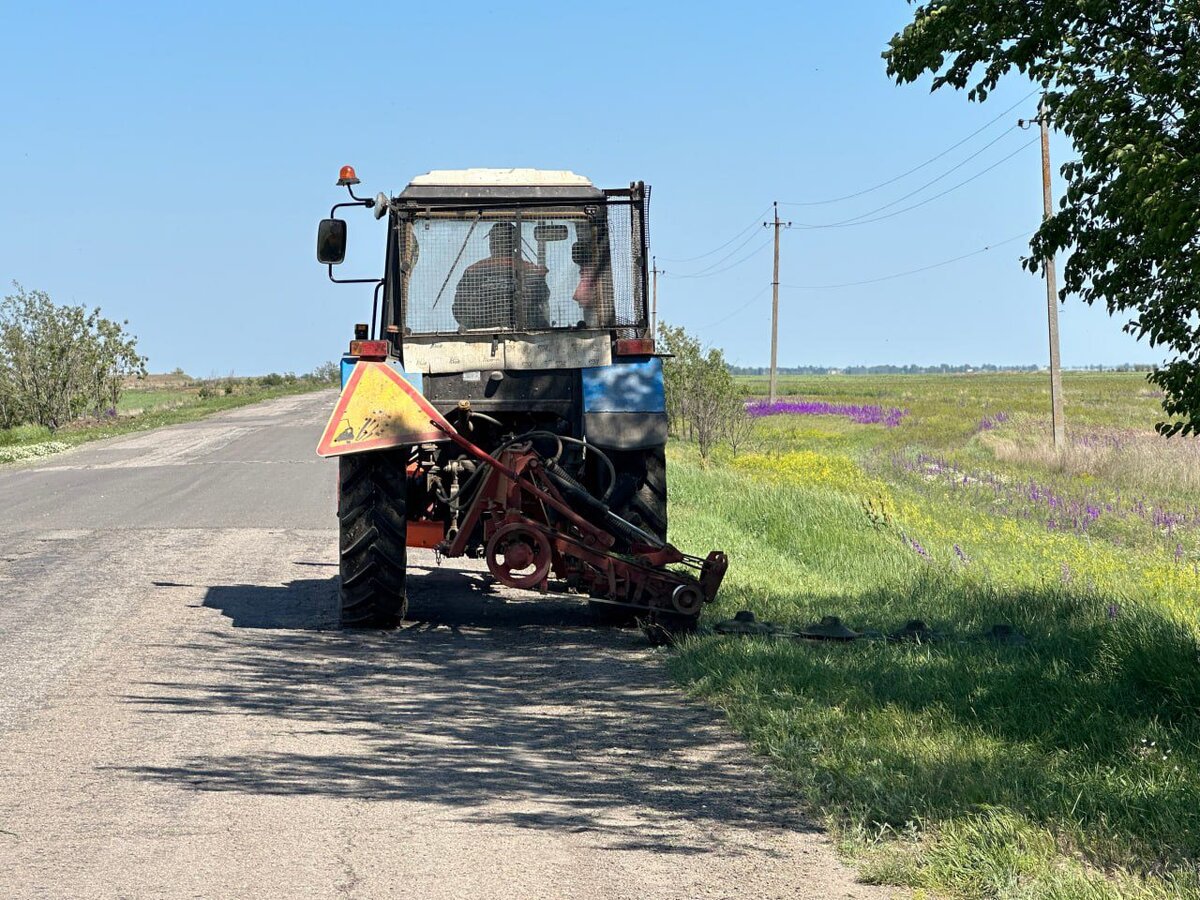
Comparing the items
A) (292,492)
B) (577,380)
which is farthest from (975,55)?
(292,492)

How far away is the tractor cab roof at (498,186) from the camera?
10.4 metres

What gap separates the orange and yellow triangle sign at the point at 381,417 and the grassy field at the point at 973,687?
89.3 inches

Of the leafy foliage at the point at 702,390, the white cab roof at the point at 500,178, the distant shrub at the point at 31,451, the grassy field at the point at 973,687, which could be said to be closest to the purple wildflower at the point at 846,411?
the leafy foliage at the point at 702,390

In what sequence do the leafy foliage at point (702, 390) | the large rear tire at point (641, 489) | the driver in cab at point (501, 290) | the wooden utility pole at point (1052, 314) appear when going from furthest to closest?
the leafy foliage at point (702, 390), the wooden utility pole at point (1052, 314), the driver in cab at point (501, 290), the large rear tire at point (641, 489)

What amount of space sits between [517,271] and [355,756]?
4822mm

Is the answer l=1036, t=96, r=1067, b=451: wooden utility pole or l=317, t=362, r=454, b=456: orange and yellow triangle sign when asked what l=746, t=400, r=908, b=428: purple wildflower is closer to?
l=1036, t=96, r=1067, b=451: wooden utility pole

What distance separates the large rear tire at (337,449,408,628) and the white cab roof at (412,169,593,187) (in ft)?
7.08

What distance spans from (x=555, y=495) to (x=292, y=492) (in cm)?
1137

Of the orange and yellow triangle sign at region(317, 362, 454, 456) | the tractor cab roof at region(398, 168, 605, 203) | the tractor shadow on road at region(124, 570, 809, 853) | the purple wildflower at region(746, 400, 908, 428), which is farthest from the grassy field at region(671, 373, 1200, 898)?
the purple wildflower at region(746, 400, 908, 428)

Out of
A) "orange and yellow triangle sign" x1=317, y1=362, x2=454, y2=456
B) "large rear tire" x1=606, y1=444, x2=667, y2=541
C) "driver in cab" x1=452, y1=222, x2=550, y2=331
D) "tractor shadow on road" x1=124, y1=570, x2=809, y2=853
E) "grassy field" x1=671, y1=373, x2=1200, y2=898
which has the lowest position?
"tractor shadow on road" x1=124, y1=570, x2=809, y2=853

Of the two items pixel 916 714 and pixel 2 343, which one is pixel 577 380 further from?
pixel 2 343

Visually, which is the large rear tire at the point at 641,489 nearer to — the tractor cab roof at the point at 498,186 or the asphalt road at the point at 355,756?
the asphalt road at the point at 355,756

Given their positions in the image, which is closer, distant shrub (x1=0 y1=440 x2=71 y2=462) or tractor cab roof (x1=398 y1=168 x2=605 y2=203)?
tractor cab roof (x1=398 y1=168 x2=605 y2=203)

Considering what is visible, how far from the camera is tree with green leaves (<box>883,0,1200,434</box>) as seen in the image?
6473 mm
